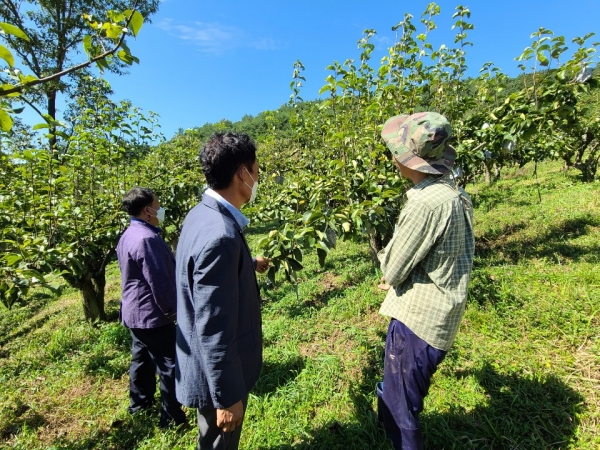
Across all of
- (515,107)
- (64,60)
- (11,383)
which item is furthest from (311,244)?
(64,60)

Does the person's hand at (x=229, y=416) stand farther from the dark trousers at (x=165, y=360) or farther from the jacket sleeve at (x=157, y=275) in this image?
the dark trousers at (x=165, y=360)

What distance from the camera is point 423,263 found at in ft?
4.91

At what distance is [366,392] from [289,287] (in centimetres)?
272

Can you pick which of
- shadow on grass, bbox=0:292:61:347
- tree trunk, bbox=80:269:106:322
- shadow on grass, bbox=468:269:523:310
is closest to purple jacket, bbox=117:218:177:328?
tree trunk, bbox=80:269:106:322

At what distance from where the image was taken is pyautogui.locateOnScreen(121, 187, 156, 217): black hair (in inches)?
94.1

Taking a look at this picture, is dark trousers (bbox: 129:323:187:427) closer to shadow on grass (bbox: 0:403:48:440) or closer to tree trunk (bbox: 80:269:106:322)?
shadow on grass (bbox: 0:403:48:440)

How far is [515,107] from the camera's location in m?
2.69

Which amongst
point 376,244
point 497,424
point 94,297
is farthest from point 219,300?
point 94,297

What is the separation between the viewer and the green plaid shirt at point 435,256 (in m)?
1.40

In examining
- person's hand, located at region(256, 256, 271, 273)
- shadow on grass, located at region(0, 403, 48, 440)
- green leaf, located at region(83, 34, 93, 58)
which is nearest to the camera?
green leaf, located at region(83, 34, 93, 58)

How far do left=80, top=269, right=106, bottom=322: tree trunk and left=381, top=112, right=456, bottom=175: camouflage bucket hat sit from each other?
4.74 m

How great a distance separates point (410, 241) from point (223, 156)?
37.2 inches

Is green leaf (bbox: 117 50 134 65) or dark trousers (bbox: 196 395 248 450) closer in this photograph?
green leaf (bbox: 117 50 134 65)

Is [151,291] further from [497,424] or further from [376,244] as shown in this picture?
[376,244]
